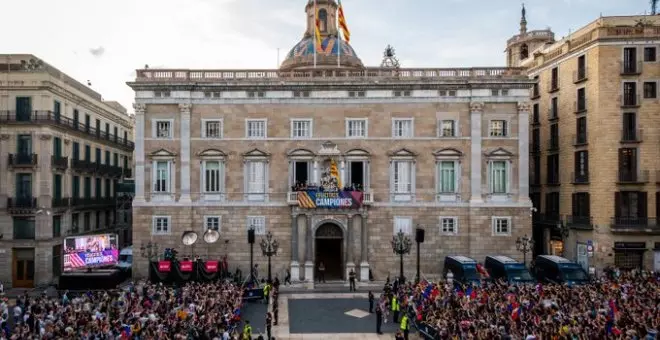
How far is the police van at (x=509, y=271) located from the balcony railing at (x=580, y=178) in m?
10.0

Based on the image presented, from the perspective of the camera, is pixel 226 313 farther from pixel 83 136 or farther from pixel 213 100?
pixel 83 136

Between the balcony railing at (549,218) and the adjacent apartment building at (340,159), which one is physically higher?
the adjacent apartment building at (340,159)

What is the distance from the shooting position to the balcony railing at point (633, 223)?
116 ft

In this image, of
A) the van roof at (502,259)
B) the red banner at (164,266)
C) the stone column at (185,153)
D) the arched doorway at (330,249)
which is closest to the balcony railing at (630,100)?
the van roof at (502,259)

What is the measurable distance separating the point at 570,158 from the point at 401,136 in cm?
1432

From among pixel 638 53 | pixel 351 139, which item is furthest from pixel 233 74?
pixel 638 53

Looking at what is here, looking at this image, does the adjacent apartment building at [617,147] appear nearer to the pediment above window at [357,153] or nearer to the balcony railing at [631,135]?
the balcony railing at [631,135]

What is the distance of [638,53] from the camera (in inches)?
1415

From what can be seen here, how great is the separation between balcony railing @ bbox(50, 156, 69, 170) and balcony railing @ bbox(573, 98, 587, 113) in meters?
40.8

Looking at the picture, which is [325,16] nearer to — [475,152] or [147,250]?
[475,152]

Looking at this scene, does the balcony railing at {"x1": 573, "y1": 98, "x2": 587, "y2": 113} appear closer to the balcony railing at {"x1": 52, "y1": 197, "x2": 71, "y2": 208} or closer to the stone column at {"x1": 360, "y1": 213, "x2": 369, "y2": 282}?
the stone column at {"x1": 360, "y1": 213, "x2": 369, "y2": 282}

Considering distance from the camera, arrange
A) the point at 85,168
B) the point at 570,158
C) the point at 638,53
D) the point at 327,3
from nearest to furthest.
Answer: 1. the point at 638,53
2. the point at 570,158
3. the point at 85,168
4. the point at 327,3

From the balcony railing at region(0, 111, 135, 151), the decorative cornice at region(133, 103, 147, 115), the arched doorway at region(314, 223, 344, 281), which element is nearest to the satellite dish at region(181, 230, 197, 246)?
the arched doorway at region(314, 223, 344, 281)

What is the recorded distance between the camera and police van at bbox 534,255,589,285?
98.8 feet
